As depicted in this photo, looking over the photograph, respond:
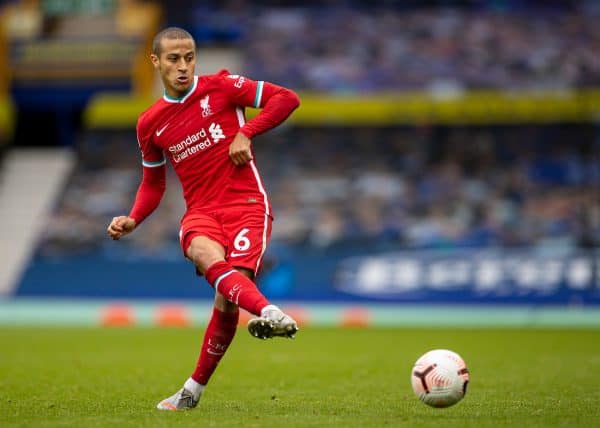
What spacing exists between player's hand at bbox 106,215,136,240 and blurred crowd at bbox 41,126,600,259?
70.5 feet

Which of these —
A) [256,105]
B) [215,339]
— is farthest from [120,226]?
[256,105]

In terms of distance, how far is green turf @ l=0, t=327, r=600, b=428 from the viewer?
8031 millimetres

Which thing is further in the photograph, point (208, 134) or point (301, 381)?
point (301, 381)

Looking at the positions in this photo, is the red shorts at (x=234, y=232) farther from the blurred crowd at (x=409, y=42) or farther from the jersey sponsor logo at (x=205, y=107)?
the blurred crowd at (x=409, y=42)

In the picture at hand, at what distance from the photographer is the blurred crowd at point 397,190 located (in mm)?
30141

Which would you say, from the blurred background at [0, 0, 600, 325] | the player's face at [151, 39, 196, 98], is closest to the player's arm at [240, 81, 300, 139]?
the player's face at [151, 39, 196, 98]

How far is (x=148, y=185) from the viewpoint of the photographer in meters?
8.92

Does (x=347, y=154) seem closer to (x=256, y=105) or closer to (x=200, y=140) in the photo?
(x=256, y=105)

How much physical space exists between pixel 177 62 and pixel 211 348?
2194mm

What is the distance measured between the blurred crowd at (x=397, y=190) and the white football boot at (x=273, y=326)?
22567mm

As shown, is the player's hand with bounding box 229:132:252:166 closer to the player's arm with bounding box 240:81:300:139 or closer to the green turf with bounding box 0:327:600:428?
the player's arm with bounding box 240:81:300:139

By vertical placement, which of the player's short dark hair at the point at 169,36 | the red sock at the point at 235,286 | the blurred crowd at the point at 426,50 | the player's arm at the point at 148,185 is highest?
the blurred crowd at the point at 426,50

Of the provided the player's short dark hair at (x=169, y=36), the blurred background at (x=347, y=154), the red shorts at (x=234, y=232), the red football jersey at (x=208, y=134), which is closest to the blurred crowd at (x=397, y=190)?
the blurred background at (x=347, y=154)

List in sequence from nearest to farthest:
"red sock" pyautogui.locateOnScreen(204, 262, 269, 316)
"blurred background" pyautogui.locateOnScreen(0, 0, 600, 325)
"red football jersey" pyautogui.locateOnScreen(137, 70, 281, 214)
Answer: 1. "red sock" pyautogui.locateOnScreen(204, 262, 269, 316)
2. "red football jersey" pyautogui.locateOnScreen(137, 70, 281, 214)
3. "blurred background" pyautogui.locateOnScreen(0, 0, 600, 325)
